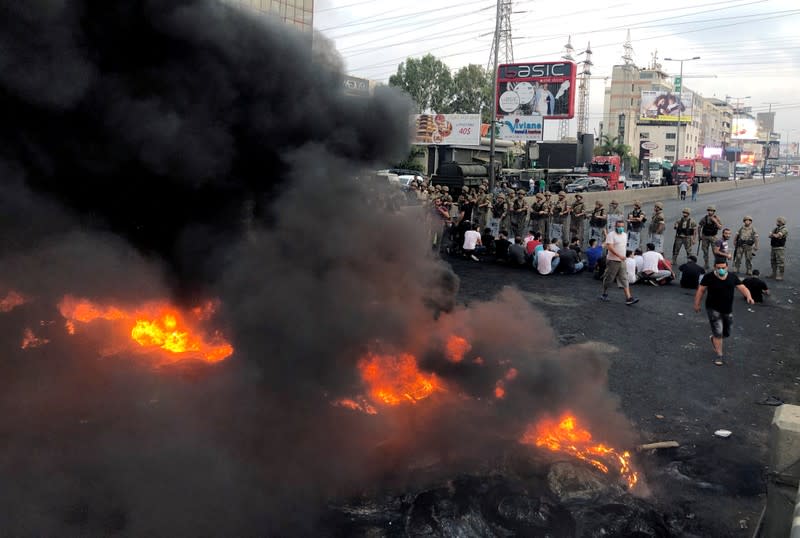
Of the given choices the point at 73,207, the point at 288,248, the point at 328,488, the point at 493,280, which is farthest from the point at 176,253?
the point at 493,280

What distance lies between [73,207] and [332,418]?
3.85 m

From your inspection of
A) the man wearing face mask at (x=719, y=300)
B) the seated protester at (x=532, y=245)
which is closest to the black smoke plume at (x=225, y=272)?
the man wearing face mask at (x=719, y=300)

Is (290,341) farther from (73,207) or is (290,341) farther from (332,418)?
(73,207)

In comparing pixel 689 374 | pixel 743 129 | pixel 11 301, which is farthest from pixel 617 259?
pixel 743 129

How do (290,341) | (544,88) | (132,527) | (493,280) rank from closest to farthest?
(132,527) < (290,341) < (493,280) < (544,88)

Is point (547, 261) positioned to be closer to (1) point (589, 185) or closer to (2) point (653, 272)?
(2) point (653, 272)

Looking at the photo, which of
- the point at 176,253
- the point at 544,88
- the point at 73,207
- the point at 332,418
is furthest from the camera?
the point at 544,88

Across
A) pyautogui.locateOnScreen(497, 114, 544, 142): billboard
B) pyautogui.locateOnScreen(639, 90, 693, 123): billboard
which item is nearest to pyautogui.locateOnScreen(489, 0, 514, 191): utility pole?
pyautogui.locateOnScreen(497, 114, 544, 142): billboard

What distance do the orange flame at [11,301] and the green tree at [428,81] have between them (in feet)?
174

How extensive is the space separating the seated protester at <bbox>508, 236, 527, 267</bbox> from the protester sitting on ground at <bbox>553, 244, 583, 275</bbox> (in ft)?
2.89

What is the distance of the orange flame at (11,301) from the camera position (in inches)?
293

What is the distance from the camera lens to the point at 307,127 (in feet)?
25.3

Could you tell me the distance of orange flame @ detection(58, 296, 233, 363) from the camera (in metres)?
8.02

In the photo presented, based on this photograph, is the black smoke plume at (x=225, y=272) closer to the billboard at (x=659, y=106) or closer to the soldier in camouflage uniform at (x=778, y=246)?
the soldier in camouflage uniform at (x=778, y=246)
